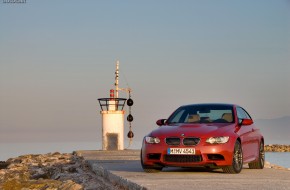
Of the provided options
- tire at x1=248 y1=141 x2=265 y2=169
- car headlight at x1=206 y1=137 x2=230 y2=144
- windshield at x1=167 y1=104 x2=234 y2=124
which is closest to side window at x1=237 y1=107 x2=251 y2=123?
windshield at x1=167 y1=104 x2=234 y2=124

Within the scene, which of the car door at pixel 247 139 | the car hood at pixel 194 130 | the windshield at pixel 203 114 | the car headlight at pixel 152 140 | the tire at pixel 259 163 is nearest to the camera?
the car hood at pixel 194 130

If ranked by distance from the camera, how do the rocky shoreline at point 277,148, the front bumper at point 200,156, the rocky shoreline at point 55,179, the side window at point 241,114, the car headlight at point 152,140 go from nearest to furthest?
1. the front bumper at point 200,156
2. the car headlight at point 152,140
3. the rocky shoreline at point 55,179
4. the side window at point 241,114
5. the rocky shoreline at point 277,148

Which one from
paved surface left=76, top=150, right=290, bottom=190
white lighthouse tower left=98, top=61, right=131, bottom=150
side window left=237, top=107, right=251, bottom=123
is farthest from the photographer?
white lighthouse tower left=98, top=61, right=131, bottom=150

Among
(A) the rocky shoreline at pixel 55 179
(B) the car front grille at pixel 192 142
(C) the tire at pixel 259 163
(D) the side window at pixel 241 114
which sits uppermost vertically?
(D) the side window at pixel 241 114

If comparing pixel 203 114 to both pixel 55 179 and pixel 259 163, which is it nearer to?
pixel 259 163

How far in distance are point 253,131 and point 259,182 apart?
151 inches

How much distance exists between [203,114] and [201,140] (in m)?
1.82

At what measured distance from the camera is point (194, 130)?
16.0 meters

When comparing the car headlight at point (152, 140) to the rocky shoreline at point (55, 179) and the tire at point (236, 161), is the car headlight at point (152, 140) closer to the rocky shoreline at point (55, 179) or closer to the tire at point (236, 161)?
the rocky shoreline at point (55, 179)

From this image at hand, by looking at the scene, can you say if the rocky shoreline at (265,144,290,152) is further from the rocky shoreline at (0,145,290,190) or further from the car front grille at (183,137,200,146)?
the car front grille at (183,137,200,146)

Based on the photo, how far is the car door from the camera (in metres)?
16.9

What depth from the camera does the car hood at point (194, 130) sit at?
15797 millimetres

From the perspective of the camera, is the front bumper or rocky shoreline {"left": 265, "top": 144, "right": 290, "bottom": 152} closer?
the front bumper

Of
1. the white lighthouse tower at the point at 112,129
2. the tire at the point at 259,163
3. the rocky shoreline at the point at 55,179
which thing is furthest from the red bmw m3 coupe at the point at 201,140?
the white lighthouse tower at the point at 112,129
